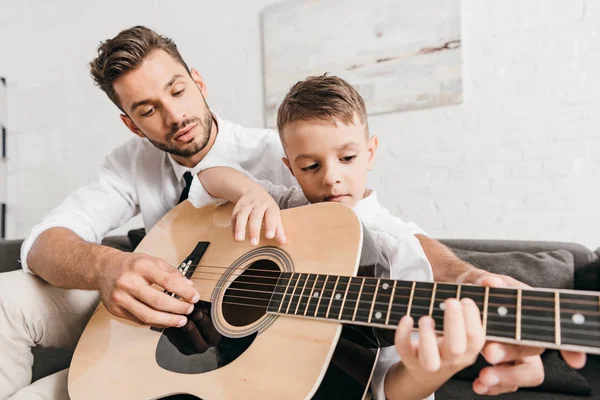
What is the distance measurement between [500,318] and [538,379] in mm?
149

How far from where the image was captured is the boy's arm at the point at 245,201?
797 millimetres

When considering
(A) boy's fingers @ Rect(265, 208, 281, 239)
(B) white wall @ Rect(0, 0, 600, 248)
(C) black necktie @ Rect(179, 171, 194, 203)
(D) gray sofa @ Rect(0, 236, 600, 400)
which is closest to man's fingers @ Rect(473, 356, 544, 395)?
(A) boy's fingers @ Rect(265, 208, 281, 239)

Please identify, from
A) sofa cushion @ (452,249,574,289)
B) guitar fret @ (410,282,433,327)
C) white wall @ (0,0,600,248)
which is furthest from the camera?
white wall @ (0,0,600,248)

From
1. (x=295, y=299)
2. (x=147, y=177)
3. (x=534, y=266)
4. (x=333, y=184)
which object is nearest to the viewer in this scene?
(x=295, y=299)

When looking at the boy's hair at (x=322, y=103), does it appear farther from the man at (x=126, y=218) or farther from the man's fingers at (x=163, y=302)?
the man's fingers at (x=163, y=302)

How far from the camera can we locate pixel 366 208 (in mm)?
991

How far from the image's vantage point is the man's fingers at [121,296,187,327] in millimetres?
789

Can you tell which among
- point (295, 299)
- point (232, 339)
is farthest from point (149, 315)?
point (295, 299)

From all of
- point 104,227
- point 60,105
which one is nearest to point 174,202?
point 104,227

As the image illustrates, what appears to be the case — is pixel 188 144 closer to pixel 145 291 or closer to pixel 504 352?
pixel 145 291

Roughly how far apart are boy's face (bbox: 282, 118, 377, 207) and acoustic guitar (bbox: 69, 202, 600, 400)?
166mm

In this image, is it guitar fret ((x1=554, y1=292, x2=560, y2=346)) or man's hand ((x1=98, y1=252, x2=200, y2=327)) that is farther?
man's hand ((x1=98, y1=252, x2=200, y2=327))

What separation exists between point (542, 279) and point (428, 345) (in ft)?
3.12

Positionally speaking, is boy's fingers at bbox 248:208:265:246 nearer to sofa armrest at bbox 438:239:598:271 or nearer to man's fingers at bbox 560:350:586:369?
man's fingers at bbox 560:350:586:369
